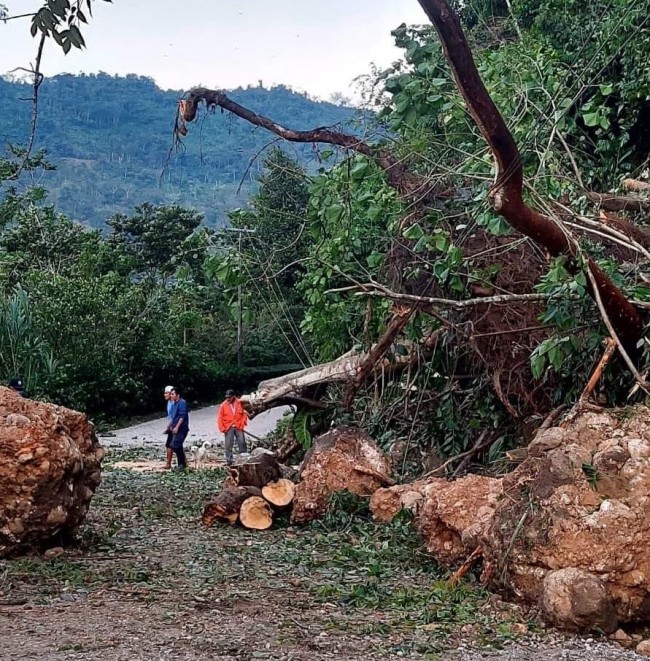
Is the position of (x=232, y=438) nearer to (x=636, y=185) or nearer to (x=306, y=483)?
(x=306, y=483)

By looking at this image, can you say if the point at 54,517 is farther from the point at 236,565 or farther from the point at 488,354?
the point at 488,354

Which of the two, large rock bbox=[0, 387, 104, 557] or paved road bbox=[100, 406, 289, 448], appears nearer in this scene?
large rock bbox=[0, 387, 104, 557]

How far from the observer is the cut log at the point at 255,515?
8164mm

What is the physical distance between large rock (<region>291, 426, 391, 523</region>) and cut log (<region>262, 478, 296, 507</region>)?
0.24 ft

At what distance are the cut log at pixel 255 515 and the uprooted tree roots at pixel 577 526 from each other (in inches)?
93.3

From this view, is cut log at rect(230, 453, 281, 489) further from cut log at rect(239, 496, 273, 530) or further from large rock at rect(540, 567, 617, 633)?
large rock at rect(540, 567, 617, 633)

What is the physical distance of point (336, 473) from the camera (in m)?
8.45

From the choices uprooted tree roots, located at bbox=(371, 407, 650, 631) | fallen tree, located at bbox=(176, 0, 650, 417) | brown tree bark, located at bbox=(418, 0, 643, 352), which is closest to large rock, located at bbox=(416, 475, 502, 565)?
uprooted tree roots, located at bbox=(371, 407, 650, 631)

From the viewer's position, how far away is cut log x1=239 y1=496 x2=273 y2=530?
8164 millimetres

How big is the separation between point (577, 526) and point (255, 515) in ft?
12.5

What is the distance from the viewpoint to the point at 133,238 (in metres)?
30.3

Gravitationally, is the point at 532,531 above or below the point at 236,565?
above

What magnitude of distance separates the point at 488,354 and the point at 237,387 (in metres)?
19.3

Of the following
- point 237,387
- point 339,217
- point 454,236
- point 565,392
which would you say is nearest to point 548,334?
point 565,392
